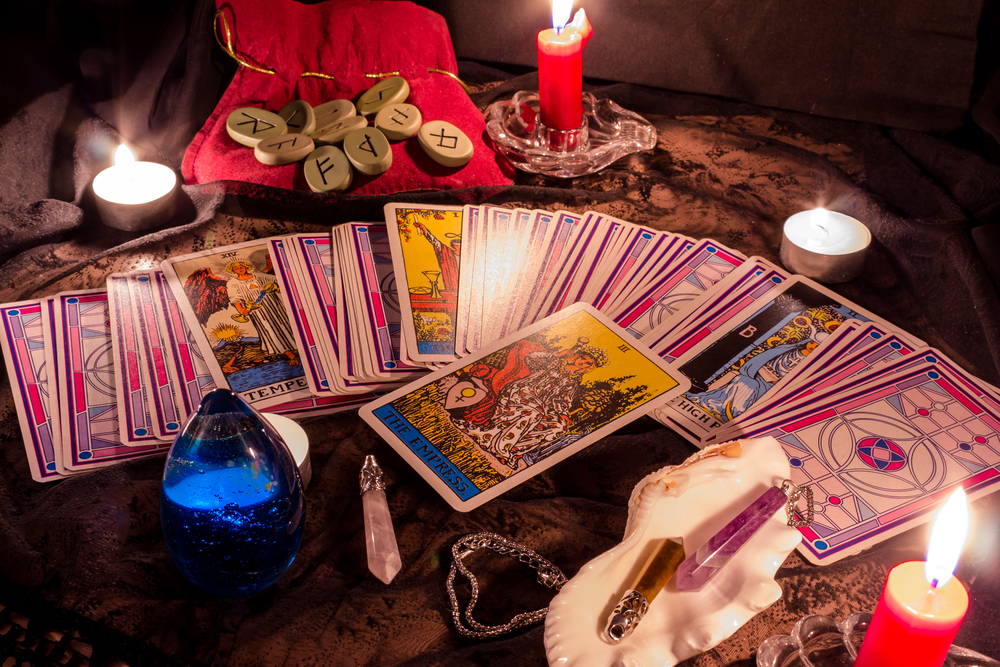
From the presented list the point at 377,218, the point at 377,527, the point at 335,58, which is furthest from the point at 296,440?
the point at 335,58

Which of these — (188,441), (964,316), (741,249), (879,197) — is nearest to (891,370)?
(964,316)

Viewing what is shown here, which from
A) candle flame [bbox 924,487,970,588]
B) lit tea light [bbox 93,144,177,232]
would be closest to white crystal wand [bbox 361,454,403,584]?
candle flame [bbox 924,487,970,588]

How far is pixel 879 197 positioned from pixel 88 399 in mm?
1253

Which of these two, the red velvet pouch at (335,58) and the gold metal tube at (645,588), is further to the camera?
the red velvet pouch at (335,58)

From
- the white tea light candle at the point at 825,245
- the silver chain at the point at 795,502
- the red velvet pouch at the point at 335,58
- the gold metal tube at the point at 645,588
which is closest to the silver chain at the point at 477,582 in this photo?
the gold metal tube at the point at 645,588

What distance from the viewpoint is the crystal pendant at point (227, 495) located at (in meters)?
0.66

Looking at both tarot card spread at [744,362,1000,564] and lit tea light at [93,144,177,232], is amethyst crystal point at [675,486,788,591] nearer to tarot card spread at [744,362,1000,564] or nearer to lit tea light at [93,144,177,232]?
tarot card spread at [744,362,1000,564]

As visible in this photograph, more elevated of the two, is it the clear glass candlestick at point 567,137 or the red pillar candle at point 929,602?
the clear glass candlestick at point 567,137

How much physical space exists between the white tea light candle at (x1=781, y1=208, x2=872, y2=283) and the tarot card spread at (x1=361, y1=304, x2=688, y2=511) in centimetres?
33

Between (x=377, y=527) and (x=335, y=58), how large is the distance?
1027 mm

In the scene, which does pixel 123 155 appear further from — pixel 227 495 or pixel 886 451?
pixel 886 451

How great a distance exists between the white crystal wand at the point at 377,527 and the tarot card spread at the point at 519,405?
2.1 inches

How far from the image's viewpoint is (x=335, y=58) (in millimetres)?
1482

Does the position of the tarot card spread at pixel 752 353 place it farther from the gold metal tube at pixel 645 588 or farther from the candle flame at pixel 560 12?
the candle flame at pixel 560 12
